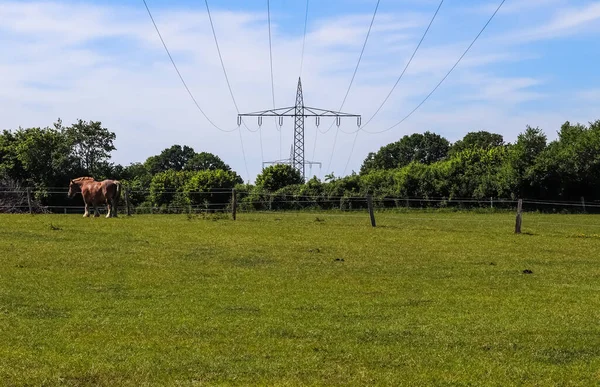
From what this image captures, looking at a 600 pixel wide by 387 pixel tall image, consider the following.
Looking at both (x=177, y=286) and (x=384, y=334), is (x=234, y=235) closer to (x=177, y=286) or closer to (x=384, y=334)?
(x=177, y=286)

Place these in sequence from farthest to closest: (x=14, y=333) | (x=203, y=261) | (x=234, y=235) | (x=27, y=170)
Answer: (x=27, y=170), (x=234, y=235), (x=203, y=261), (x=14, y=333)

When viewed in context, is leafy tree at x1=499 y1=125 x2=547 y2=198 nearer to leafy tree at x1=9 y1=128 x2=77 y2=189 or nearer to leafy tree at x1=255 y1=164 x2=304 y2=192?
leafy tree at x1=255 y1=164 x2=304 y2=192

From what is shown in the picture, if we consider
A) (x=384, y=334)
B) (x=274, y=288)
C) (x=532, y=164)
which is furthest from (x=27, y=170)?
(x=384, y=334)

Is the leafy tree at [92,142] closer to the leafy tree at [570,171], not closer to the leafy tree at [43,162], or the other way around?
the leafy tree at [43,162]

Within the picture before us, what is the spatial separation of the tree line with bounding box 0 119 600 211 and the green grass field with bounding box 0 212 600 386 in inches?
856

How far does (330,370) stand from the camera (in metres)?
8.05

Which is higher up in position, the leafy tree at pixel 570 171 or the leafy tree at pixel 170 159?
the leafy tree at pixel 170 159

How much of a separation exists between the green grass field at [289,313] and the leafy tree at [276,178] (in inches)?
1659

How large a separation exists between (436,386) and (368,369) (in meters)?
0.87

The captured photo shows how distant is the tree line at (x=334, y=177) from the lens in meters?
50.8

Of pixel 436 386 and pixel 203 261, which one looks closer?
pixel 436 386

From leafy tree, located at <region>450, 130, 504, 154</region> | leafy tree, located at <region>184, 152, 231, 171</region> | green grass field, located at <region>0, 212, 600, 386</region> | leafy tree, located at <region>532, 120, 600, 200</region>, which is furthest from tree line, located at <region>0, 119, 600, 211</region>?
leafy tree, located at <region>184, 152, 231, 171</region>

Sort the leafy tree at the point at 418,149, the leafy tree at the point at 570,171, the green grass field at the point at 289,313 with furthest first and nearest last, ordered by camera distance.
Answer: the leafy tree at the point at 418,149
the leafy tree at the point at 570,171
the green grass field at the point at 289,313

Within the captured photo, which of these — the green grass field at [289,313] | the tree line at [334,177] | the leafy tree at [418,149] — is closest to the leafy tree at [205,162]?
the leafy tree at [418,149]
